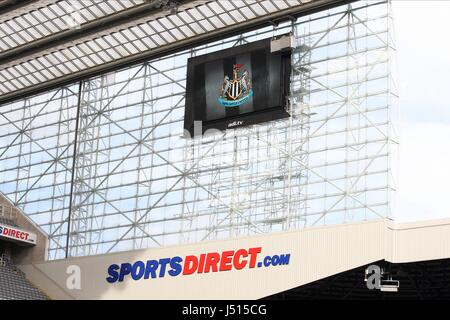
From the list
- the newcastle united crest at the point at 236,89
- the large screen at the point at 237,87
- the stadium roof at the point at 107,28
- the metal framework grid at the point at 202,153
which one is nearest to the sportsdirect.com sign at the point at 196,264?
the metal framework grid at the point at 202,153

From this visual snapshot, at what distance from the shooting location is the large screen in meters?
44.1

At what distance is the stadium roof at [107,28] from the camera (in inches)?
1757

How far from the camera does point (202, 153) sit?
47125 millimetres

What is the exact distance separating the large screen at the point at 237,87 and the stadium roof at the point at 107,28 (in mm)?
1397

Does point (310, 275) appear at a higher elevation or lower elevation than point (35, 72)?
lower

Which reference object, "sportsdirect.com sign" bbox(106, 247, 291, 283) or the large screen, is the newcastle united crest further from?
"sportsdirect.com sign" bbox(106, 247, 291, 283)

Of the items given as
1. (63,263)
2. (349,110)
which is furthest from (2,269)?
(349,110)

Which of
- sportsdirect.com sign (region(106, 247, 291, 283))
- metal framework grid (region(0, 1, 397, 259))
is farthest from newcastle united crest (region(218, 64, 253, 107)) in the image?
sportsdirect.com sign (region(106, 247, 291, 283))

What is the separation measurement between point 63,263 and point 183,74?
433 inches

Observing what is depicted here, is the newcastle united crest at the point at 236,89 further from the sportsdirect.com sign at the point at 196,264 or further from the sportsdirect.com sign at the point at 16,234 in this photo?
the sportsdirect.com sign at the point at 16,234

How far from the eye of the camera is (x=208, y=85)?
153ft

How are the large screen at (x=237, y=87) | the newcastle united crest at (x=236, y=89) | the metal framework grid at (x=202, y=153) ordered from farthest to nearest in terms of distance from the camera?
the newcastle united crest at (x=236, y=89) → the large screen at (x=237, y=87) → the metal framework grid at (x=202, y=153)

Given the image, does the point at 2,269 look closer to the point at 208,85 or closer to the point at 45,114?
the point at 45,114

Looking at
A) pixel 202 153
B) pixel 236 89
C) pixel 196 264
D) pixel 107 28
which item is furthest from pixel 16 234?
pixel 236 89
